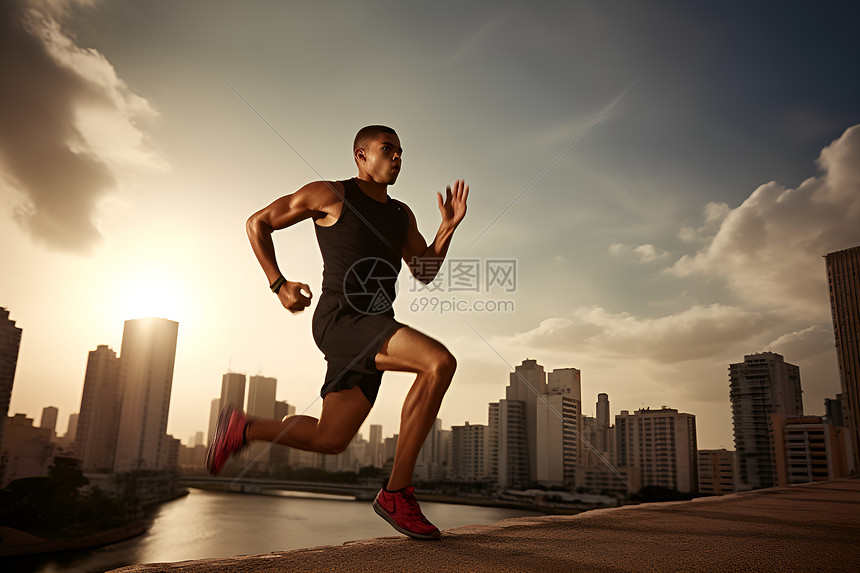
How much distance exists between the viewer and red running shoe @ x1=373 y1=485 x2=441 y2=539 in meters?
1.78

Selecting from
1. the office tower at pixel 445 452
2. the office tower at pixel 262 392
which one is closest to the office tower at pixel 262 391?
the office tower at pixel 262 392

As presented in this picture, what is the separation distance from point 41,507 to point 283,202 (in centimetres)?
5143

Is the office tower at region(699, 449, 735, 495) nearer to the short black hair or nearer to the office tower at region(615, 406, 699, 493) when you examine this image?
the office tower at region(615, 406, 699, 493)

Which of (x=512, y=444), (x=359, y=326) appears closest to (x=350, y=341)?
(x=359, y=326)

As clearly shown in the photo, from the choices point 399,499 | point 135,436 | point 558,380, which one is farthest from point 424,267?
point 135,436

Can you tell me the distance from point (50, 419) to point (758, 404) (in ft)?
244

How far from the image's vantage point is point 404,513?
5.98ft

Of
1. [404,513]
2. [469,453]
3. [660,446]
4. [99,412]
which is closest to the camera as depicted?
[404,513]

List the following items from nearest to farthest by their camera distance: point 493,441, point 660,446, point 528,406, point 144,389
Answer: point 660,446
point 528,406
point 493,441
point 144,389

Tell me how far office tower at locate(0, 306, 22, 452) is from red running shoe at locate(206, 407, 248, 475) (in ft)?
174

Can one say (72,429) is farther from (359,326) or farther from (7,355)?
(359,326)

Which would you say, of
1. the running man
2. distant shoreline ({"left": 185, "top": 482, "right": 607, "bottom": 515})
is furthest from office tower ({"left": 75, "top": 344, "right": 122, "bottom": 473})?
the running man

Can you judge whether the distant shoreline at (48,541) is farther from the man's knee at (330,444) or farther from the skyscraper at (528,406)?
the man's knee at (330,444)

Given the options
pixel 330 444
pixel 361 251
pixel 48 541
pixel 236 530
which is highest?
pixel 361 251
